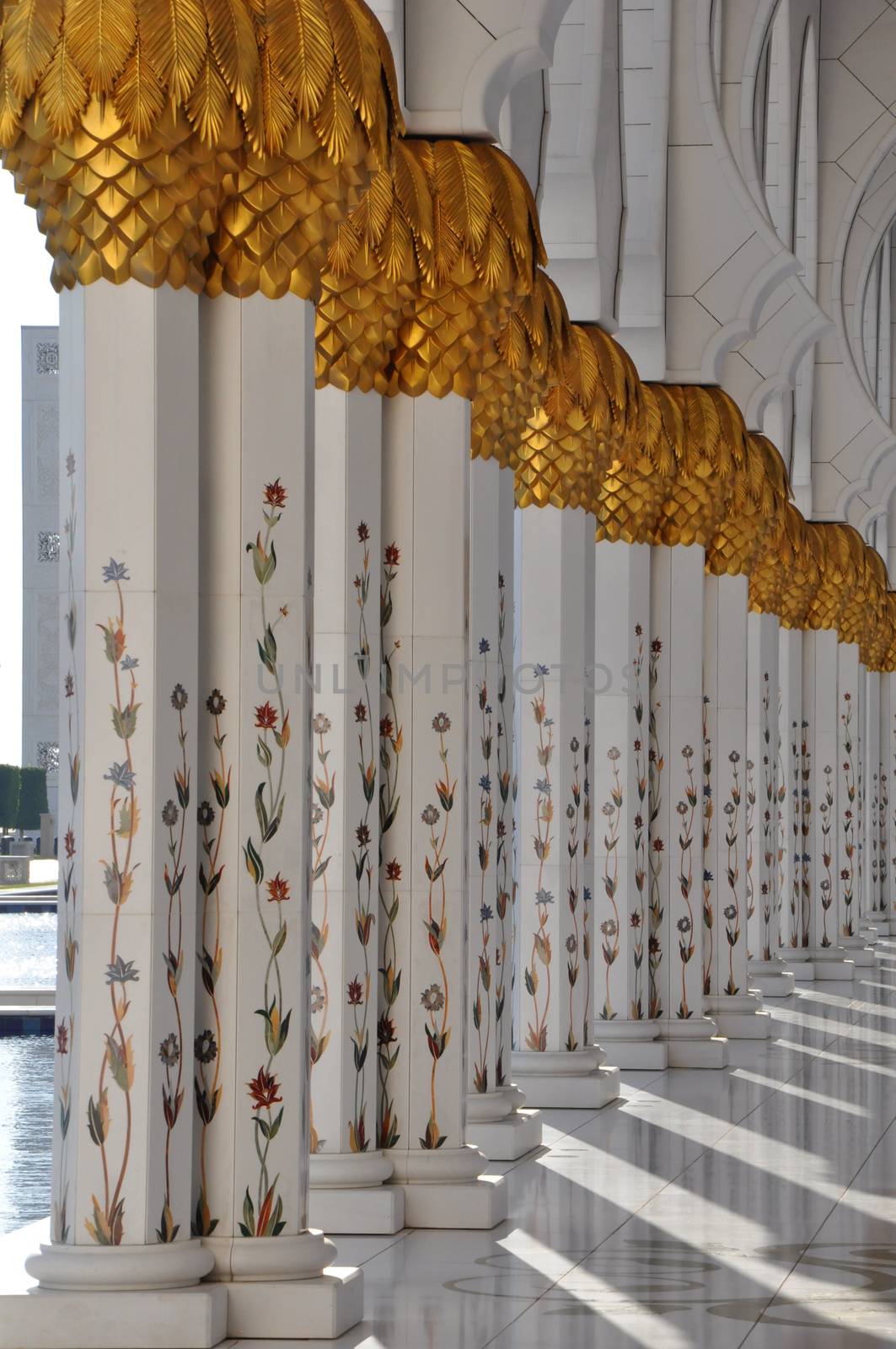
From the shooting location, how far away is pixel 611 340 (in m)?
8.70

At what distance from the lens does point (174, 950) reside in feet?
14.7

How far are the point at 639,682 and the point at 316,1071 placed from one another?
4.62m

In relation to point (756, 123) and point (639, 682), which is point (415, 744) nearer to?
point (639, 682)

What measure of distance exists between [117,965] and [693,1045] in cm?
625

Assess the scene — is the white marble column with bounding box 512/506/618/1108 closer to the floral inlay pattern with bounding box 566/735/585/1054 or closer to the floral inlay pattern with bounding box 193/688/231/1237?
the floral inlay pattern with bounding box 566/735/585/1054

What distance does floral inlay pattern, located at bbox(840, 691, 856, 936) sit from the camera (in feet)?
54.0

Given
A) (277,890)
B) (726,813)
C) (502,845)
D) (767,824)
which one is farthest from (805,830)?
(277,890)

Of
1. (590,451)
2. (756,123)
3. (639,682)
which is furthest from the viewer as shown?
(756,123)

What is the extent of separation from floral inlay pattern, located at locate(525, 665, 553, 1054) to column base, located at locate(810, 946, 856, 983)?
726cm

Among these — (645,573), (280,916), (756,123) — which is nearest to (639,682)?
(645,573)

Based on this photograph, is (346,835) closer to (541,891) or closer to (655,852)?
(541,891)

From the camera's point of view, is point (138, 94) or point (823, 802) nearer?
point (138, 94)

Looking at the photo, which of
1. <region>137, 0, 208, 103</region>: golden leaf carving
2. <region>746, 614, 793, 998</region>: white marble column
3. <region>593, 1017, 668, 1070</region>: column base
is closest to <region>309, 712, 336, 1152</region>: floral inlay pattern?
<region>137, 0, 208, 103</region>: golden leaf carving

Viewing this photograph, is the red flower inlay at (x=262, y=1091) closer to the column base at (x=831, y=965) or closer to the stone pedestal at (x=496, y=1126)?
the stone pedestal at (x=496, y=1126)
